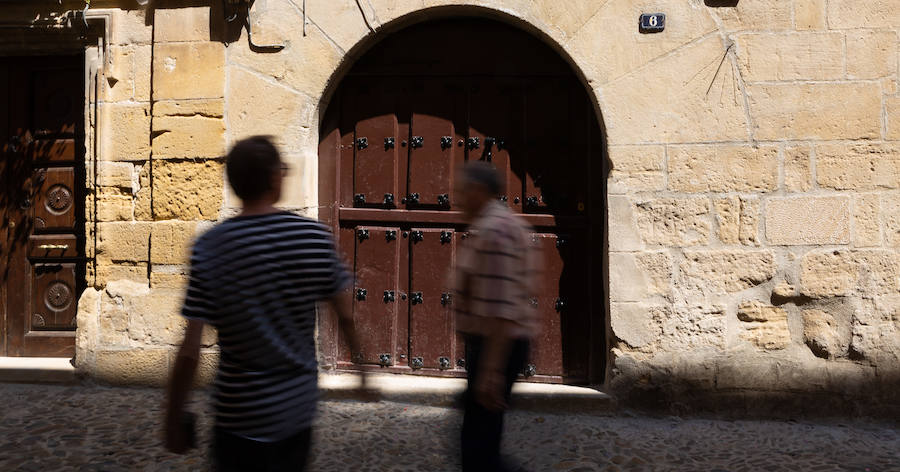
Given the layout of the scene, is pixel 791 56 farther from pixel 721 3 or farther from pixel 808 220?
pixel 808 220

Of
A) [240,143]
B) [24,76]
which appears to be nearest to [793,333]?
[240,143]

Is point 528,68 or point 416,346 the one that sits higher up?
point 528,68

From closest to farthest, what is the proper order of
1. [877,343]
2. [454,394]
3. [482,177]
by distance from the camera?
[482,177] → [877,343] → [454,394]

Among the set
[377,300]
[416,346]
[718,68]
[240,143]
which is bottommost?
[416,346]

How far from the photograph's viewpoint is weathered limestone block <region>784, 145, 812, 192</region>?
159 inches

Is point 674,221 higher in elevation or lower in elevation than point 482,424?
higher

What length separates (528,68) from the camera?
4.55m

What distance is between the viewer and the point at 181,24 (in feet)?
15.0

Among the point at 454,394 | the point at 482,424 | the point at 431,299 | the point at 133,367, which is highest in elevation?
the point at 431,299

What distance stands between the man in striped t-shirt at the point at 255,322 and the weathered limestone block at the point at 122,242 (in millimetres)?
3141

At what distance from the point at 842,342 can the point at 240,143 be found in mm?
3606

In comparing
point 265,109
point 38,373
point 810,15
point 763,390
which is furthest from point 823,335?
point 38,373

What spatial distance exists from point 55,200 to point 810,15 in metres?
5.03

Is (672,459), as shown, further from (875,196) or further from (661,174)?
(875,196)
